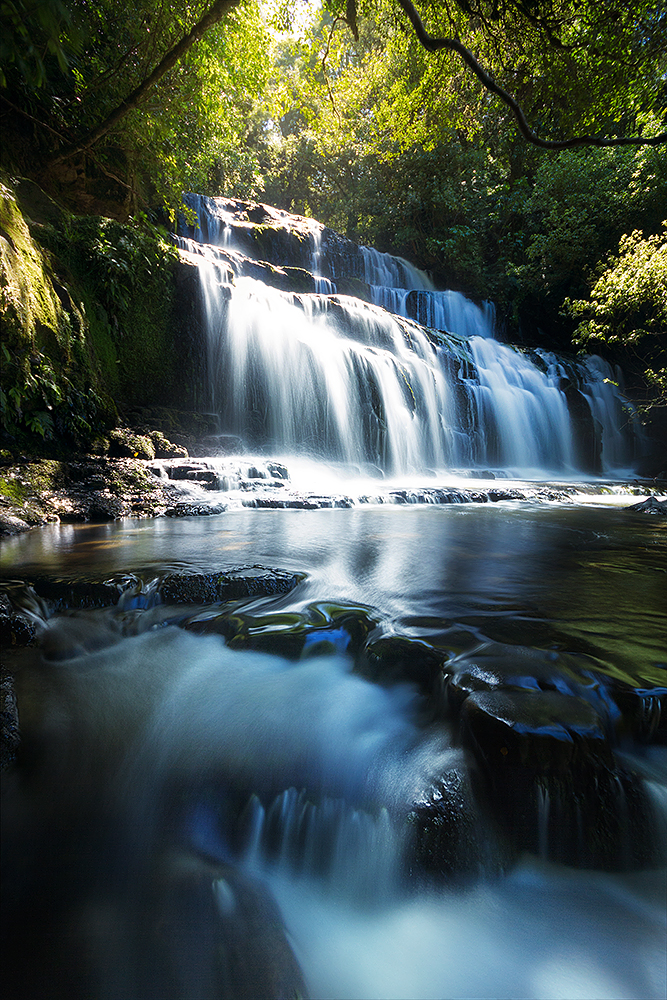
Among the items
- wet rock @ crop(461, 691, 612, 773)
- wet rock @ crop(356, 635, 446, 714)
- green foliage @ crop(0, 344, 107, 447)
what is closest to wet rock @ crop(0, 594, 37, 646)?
wet rock @ crop(356, 635, 446, 714)

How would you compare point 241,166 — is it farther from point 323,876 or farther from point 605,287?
point 323,876

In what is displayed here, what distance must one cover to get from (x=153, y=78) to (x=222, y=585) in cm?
804

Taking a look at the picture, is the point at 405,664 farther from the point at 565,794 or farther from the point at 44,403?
the point at 44,403

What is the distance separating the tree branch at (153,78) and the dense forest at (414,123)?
0.12 ft

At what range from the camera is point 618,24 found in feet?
18.2

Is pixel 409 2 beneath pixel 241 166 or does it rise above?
beneath

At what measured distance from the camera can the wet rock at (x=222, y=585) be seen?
9.52ft

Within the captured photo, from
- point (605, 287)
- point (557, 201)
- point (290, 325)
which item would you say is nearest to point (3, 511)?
point (290, 325)

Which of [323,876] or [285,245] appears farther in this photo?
[285,245]

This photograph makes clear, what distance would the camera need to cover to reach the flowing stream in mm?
1307

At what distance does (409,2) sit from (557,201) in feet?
53.0

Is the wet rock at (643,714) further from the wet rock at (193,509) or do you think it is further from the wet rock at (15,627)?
the wet rock at (193,509)

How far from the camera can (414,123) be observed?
8000mm

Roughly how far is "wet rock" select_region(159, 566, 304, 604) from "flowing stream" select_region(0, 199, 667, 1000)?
0.03 m
